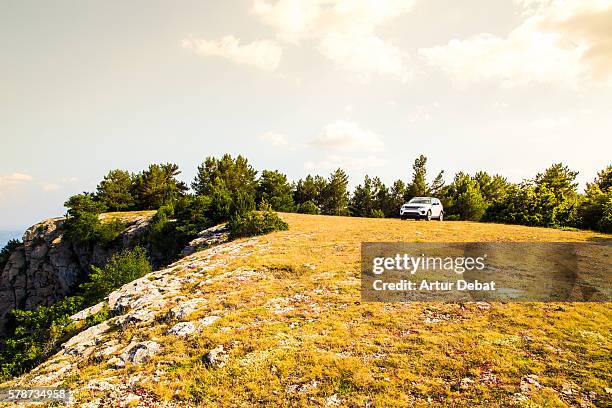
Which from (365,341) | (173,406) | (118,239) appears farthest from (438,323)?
(118,239)

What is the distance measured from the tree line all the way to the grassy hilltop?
68.3ft

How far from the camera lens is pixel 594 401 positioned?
7219 millimetres

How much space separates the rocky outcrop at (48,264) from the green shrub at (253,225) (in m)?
24.5

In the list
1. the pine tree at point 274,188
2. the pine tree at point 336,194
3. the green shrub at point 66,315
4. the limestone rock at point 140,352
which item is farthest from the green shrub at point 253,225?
the pine tree at point 336,194

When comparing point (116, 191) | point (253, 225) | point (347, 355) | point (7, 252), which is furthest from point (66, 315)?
point (7, 252)

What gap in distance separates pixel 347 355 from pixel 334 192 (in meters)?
65.6

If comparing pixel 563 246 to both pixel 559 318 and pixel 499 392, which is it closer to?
pixel 559 318

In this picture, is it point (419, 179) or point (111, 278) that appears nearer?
point (111, 278)

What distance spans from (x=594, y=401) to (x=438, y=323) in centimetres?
467

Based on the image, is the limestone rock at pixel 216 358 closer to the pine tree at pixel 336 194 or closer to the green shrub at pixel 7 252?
the pine tree at pixel 336 194

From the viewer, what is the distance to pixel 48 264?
2228 inches

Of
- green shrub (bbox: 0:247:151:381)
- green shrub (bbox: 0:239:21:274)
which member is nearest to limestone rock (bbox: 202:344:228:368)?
green shrub (bbox: 0:247:151:381)

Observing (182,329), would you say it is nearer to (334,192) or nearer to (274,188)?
(274,188)

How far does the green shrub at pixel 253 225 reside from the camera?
3016 cm
